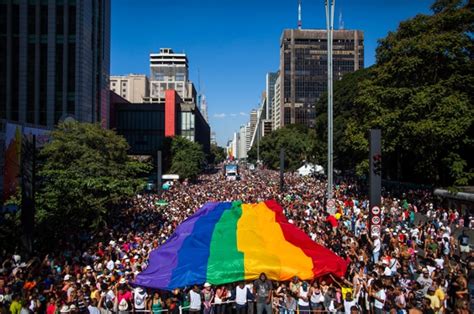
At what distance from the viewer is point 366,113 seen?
3500 cm

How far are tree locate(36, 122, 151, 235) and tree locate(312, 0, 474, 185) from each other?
18.3 m

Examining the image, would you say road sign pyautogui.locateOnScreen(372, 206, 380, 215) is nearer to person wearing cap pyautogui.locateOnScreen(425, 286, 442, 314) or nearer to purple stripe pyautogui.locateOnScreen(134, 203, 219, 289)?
person wearing cap pyautogui.locateOnScreen(425, 286, 442, 314)

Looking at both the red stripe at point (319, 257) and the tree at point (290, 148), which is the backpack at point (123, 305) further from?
the tree at point (290, 148)

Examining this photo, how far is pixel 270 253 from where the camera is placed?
11.7m

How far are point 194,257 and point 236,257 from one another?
1.19 metres

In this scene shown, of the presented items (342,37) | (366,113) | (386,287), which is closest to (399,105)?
(366,113)

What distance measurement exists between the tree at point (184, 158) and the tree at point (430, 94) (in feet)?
90.6

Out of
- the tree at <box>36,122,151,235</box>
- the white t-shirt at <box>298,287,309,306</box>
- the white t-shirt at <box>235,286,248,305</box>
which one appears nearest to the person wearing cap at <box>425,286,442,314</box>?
the white t-shirt at <box>298,287,309,306</box>

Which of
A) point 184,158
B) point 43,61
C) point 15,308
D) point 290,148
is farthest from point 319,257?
point 290,148

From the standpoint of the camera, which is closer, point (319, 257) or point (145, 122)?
point (319, 257)

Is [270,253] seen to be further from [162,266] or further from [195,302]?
[162,266]

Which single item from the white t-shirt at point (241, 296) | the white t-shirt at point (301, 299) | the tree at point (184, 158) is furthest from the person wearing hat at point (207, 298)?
the tree at point (184, 158)

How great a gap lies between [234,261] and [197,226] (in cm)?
447

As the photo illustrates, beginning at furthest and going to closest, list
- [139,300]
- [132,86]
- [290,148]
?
[132,86] < [290,148] < [139,300]
